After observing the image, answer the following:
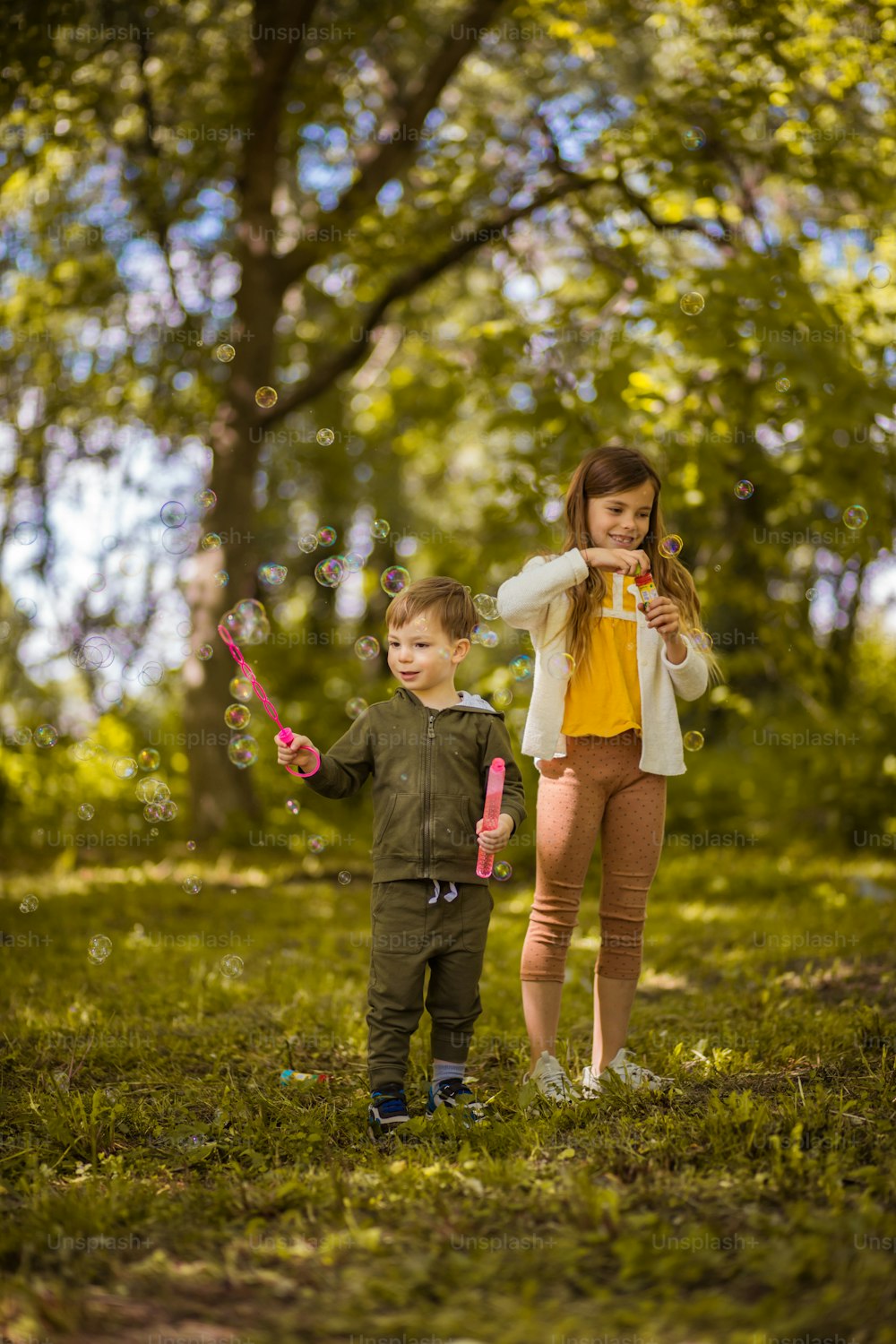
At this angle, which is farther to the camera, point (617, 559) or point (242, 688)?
point (242, 688)

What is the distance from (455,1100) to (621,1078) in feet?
1.55

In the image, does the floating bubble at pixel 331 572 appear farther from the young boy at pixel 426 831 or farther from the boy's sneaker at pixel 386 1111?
the boy's sneaker at pixel 386 1111

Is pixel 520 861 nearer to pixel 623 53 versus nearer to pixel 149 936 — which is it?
pixel 149 936

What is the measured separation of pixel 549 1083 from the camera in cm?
317

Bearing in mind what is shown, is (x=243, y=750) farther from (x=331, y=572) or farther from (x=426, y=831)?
(x=426, y=831)

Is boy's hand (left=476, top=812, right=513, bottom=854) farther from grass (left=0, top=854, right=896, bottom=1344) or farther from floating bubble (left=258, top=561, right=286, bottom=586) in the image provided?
floating bubble (left=258, top=561, right=286, bottom=586)

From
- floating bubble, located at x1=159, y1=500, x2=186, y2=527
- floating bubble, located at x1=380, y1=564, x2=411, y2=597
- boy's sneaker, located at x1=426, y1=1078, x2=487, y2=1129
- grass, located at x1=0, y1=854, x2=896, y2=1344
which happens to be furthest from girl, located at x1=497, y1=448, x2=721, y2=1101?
floating bubble, located at x1=159, y1=500, x2=186, y2=527

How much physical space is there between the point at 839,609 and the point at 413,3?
19.5 feet

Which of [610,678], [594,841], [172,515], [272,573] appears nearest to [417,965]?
[594,841]

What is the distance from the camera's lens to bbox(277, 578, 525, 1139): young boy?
313cm

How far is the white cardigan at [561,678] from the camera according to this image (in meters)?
3.18

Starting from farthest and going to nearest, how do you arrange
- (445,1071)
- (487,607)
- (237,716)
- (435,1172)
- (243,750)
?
(243,750), (237,716), (487,607), (445,1071), (435,1172)

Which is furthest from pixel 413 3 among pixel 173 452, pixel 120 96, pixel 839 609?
pixel 839 609

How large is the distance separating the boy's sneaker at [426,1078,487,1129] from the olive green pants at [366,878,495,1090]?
7cm
